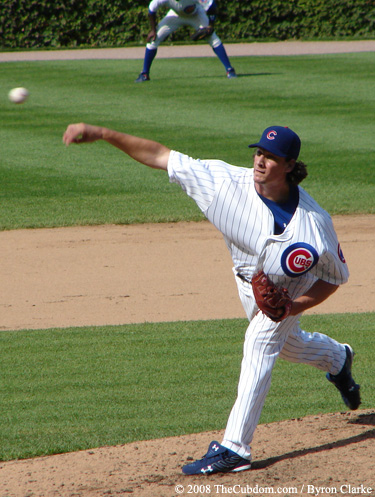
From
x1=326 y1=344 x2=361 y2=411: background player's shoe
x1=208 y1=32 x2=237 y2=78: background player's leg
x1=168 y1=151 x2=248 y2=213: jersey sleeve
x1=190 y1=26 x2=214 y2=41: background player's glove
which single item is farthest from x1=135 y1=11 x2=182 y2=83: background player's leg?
x1=168 y1=151 x2=248 y2=213: jersey sleeve

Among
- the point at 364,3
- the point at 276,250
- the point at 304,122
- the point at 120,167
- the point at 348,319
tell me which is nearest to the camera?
the point at 276,250

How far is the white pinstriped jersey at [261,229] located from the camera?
357 cm

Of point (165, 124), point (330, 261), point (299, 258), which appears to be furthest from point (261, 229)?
point (165, 124)

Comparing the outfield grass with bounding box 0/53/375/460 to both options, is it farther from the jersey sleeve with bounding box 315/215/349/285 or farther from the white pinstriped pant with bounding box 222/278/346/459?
the jersey sleeve with bounding box 315/215/349/285

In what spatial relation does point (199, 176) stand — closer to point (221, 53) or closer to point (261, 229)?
point (261, 229)

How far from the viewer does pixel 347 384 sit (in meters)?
4.34

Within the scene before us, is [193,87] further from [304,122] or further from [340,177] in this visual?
[340,177]

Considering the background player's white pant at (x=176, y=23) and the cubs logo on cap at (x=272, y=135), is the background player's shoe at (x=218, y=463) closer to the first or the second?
the cubs logo on cap at (x=272, y=135)

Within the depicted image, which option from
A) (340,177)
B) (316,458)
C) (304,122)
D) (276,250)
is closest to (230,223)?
(276,250)

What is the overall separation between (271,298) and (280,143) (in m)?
0.73

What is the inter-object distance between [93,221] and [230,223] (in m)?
5.46

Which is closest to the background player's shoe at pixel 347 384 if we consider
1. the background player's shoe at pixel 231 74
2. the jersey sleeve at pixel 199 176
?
the jersey sleeve at pixel 199 176

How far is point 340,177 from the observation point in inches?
416

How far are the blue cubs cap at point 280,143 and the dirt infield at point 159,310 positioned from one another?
1467 millimetres
